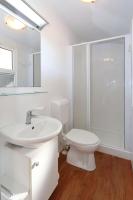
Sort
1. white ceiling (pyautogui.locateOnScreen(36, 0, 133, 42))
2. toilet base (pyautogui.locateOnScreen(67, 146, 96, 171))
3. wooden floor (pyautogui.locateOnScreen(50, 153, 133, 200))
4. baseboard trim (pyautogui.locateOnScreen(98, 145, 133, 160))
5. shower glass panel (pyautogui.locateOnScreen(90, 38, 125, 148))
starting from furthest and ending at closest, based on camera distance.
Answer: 1. shower glass panel (pyautogui.locateOnScreen(90, 38, 125, 148))
2. baseboard trim (pyautogui.locateOnScreen(98, 145, 133, 160))
3. toilet base (pyautogui.locateOnScreen(67, 146, 96, 171))
4. white ceiling (pyautogui.locateOnScreen(36, 0, 133, 42))
5. wooden floor (pyautogui.locateOnScreen(50, 153, 133, 200))

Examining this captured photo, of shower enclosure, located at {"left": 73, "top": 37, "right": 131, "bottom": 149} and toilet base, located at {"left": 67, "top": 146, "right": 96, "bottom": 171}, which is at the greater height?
shower enclosure, located at {"left": 73, "top": 37, "right": 131, "bottom": 149}

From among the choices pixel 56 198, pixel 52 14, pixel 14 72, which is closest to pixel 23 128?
pixel 14 72

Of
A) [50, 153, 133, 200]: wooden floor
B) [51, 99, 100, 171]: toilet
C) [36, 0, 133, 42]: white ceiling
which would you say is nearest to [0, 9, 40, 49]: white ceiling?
[36, 0, 133, 42]: white ceiling

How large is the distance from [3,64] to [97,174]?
1.66 meters

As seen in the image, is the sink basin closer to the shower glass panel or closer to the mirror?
the mirror

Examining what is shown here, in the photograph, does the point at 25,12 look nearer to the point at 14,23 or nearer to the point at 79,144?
the point at 14,23

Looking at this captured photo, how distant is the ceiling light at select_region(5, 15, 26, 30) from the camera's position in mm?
1257

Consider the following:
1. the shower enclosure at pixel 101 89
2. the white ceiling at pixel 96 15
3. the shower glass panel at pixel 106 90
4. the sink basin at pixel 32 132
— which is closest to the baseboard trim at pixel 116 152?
the shower enclosure at pixel 101 89

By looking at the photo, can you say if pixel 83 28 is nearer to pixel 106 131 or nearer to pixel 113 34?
pixel 113 34

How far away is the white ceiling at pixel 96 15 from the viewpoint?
1.63m

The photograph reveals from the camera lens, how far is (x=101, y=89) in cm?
250

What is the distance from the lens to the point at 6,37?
4.08ft

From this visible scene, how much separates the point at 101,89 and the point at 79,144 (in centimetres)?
123

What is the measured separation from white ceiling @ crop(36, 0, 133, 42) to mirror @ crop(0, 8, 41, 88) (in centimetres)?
52
